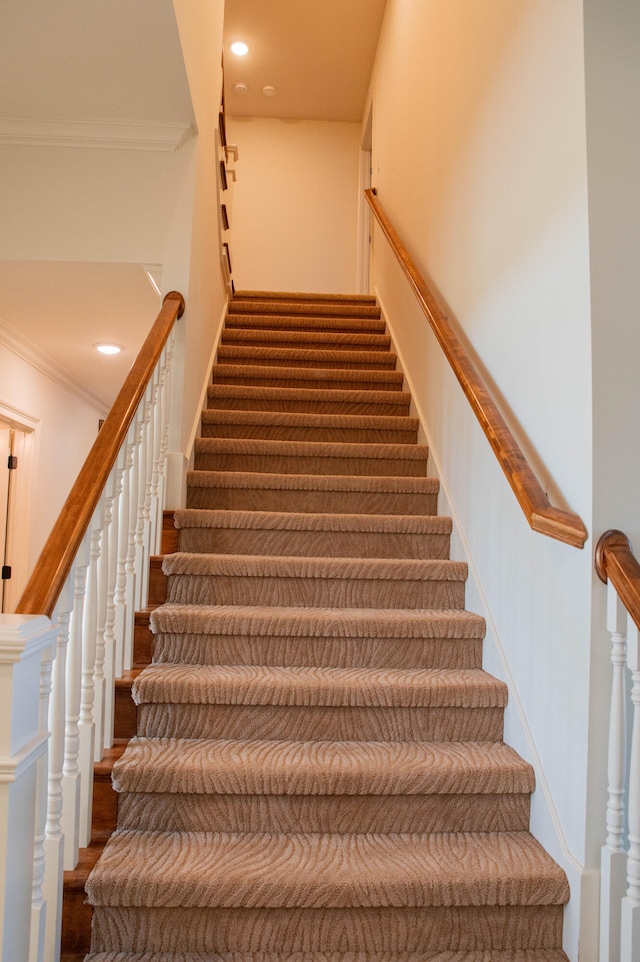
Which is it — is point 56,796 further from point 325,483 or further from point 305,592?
point 325,483

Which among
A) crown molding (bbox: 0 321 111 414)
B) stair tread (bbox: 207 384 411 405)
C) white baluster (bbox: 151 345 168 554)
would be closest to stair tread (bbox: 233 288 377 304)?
crown molding (bbox: 0 321 111 414)

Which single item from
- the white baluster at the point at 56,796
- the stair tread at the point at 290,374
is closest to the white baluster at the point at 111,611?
the white baluster at the point at 56,796

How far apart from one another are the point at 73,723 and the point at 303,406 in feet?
7.47

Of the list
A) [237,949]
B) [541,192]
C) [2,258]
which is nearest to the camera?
[237,949]

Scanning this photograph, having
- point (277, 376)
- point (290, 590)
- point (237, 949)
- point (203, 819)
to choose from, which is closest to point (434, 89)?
point (277, 376)

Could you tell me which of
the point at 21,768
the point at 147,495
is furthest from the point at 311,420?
the point at 21,768

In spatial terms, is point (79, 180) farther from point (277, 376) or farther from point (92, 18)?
point (277, 376)

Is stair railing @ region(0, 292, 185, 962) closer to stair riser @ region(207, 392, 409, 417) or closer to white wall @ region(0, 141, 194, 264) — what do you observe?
white wall @ region(0, 141, 194, 264)

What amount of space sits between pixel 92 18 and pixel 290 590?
1.87 metres

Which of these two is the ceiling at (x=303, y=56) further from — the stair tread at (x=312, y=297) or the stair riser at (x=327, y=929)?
the stair riser at (x=327, y=929)

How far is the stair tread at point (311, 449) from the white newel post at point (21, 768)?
6.18 feet

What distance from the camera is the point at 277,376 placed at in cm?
366

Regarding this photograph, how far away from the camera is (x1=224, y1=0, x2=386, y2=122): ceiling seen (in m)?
5.25

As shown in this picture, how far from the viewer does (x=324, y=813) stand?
1.70 metres
